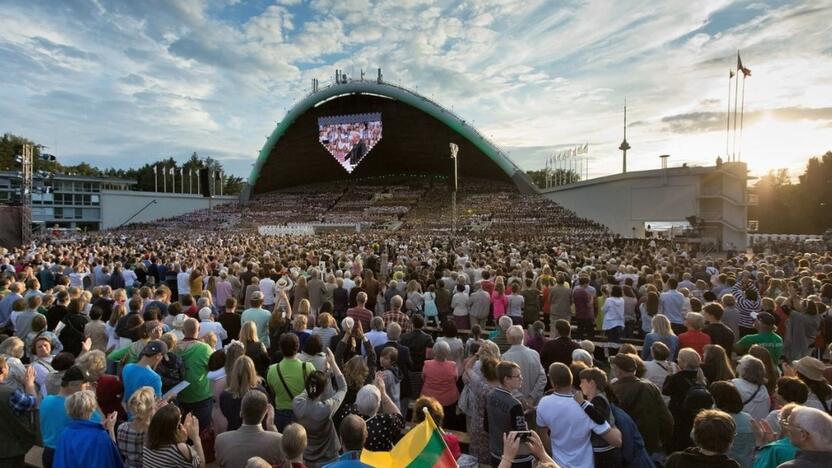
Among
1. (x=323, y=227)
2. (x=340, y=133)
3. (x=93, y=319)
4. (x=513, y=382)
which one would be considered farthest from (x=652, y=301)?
(x=340, y=133)

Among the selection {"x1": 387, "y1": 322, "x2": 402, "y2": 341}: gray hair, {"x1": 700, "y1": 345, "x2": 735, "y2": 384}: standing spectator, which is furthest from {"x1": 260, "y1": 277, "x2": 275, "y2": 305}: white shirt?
{"x1": 700, "y1": 345, "x2": 735, "y2": 384}: standing spectator

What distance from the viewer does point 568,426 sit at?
10.3 ft

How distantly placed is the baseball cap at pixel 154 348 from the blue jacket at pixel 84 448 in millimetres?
1038

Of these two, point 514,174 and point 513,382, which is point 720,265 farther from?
point 514,174

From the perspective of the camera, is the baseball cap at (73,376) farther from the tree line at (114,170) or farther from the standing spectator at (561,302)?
the tree line at (114,170)

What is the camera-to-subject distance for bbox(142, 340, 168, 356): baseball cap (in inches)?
156

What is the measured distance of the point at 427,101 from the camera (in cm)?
4556

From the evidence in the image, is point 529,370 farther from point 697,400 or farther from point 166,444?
point 166,444

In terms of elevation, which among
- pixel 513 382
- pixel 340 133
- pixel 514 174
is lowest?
pixel 513 382

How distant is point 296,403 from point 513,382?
5.60 ft

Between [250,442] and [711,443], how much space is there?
2775 millimetres

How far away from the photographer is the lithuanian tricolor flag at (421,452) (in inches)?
91.9

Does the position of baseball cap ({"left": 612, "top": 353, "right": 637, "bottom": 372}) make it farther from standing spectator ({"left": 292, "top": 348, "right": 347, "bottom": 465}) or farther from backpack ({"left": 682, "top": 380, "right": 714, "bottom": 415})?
standing spectator ({"left": 292, "top": 348, "right": 347, "bottom": 465})

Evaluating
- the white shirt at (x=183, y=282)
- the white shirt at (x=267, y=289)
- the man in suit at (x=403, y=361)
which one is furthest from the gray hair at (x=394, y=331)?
the white shirt at (x=183, y=282)
